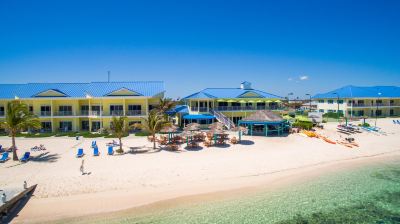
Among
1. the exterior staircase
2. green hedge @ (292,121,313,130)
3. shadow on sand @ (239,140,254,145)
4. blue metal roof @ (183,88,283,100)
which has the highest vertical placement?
blue metal roof @ (183,88,283,100)

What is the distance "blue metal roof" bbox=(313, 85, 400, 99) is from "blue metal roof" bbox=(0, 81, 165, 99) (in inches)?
1586

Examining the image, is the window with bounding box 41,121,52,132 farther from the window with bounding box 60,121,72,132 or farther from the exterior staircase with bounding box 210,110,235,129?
the exterior staircase with bounding box 210,110,235,129

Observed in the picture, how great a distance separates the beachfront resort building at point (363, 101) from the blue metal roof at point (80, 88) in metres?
38.5

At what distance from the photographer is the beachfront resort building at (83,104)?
3400cm

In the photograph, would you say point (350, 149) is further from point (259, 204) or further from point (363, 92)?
point (363, 92)

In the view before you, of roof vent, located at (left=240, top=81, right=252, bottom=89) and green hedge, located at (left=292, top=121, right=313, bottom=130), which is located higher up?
roof vent, located at (left=240, top=81, right=252, bottom=89)

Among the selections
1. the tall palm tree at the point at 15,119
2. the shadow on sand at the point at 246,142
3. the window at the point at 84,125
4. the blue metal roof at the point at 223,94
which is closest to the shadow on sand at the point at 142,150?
the tall palm tree at the point at 15,119

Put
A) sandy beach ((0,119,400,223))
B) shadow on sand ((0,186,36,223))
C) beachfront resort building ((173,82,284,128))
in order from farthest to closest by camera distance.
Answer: beachfront resort building ((173,82,284,128)) < sandy beach ((0,119,400,223)) < shadow on sand ((0,186,36,223))

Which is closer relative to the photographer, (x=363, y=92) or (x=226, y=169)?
(x=226, y=169)

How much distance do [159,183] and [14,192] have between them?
26.0ft

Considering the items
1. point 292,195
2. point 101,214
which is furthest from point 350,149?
point 101,214

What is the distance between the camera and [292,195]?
48.9ft

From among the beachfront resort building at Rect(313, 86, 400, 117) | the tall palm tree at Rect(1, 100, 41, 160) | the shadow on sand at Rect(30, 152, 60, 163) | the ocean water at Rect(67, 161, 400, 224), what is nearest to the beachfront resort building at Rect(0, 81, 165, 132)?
the shadow on sand at Rect(30, 152, 60, 163)

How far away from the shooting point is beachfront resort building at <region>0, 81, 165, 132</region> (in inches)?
1339
